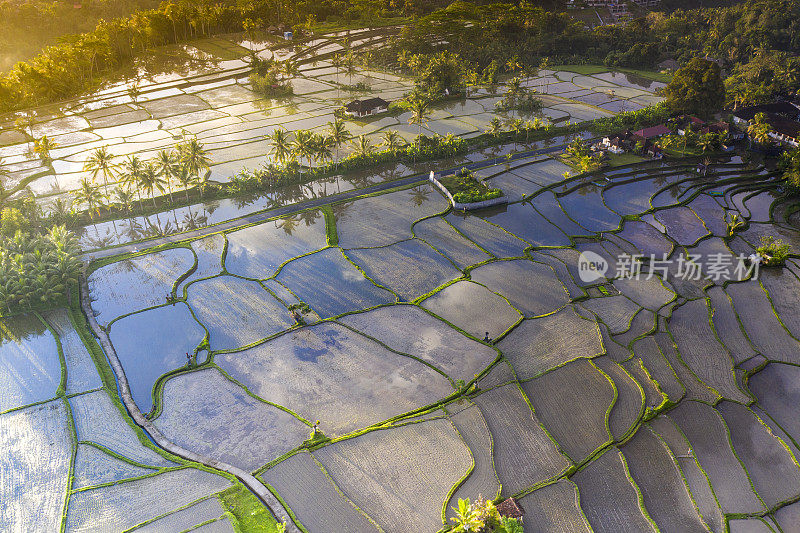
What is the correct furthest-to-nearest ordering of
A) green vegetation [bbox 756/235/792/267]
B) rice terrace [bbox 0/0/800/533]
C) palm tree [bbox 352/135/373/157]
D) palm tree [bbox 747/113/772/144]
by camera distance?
palm tree [bbox 747/113/772/144]
palm tree [bbox 352/135/373/157]
green vegetation [bbox 756/235/792/267]
rice terrace [bbox 0/0/800/533]

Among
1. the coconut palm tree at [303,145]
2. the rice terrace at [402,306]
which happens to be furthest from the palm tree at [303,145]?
the rice terrace at [402,306]

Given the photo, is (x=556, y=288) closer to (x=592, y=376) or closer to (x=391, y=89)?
(x=592, y=376)

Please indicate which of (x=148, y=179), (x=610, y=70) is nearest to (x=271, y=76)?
(x=148, y=179)

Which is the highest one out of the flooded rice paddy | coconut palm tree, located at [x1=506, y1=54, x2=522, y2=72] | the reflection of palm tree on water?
coconut palm tree, located at [x1=506, y1=54, x2=522, y2=72]

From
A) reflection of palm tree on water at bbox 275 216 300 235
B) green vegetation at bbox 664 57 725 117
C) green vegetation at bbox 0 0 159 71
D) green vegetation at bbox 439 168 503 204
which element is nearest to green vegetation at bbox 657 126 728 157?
green vegetation at bbox 664 57 725 117

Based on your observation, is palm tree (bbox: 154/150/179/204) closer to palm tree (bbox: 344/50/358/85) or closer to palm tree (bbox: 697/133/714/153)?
palm tree (bbox: 344/50/358/85)

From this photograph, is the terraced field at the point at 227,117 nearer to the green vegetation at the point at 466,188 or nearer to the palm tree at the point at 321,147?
the palm tree at the point at 321,147
